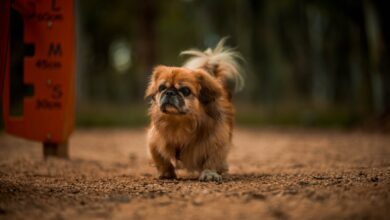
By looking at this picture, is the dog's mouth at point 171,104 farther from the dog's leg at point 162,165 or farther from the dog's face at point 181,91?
the dog's leg at point 162,165

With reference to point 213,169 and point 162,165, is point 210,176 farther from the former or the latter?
point 162,165

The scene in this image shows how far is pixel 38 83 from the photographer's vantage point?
24.0 feet

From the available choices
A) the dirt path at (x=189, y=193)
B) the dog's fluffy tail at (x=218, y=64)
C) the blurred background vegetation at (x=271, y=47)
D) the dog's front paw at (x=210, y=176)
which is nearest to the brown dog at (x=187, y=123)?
the dog's front paw at (x=210, y=176)

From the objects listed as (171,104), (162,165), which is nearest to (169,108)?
(171,104)

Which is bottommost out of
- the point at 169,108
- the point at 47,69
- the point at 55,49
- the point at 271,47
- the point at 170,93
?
the point at 169,108

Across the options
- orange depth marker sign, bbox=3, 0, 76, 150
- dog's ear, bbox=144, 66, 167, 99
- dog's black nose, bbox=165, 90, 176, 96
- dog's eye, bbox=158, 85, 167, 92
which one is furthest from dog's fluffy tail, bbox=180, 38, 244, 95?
orange depth marker sign, bbox=3, 0, 76, 150

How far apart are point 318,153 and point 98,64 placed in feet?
93.9

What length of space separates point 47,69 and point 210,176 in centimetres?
322

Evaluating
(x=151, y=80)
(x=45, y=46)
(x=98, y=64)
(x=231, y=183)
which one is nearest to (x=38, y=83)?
(x=45, y=46)

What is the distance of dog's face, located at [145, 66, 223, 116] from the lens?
17.3 ft

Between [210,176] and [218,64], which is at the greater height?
[218,64]

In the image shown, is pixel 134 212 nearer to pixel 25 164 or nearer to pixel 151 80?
pixel 151 80

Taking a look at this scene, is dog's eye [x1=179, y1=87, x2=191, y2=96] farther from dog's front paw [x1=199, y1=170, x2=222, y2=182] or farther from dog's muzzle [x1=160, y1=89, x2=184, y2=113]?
dog's front paw [x1=199, y1=170, x2=222, y2=182]

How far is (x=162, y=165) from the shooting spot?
19.0 ft
